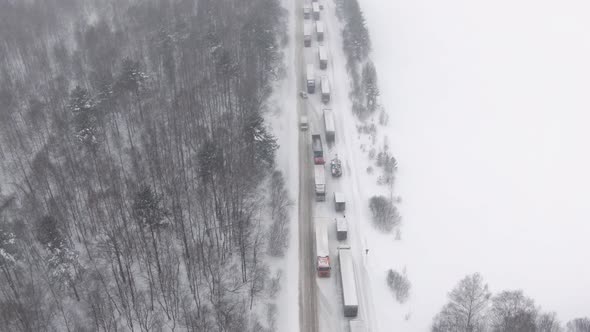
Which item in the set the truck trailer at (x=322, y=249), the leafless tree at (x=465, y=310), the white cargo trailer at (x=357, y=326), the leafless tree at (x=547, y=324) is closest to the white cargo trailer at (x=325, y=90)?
the truck trailer at (x=322, y=249)

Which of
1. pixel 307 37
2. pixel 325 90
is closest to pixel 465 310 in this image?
pixel 325 90

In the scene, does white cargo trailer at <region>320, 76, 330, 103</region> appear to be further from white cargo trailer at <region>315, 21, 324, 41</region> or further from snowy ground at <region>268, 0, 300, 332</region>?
white cargo trailer at <region>315, 21, 324, 41</region>

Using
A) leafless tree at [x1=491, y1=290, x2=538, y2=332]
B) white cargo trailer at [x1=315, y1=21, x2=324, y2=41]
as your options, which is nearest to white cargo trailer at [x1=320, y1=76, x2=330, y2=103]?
white cargo trailer at [x1=315, y1=21, x2=324, y2=41]

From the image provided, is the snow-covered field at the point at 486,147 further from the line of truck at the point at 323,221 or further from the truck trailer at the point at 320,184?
the truck trailer at the point at 320,184

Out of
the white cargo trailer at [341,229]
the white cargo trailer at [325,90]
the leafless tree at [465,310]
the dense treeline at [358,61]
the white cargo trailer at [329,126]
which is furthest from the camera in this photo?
the dense treeline at [358,61]

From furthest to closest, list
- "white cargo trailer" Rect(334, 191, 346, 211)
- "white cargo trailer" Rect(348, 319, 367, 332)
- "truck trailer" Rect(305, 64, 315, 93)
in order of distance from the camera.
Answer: "truck trailer" Rect(305, 64, 315, 93) → "white cargo trailer" Rect(334, 191, 346, 211) → "white cargo trailer" Rect(348, 319, 367, 332)
